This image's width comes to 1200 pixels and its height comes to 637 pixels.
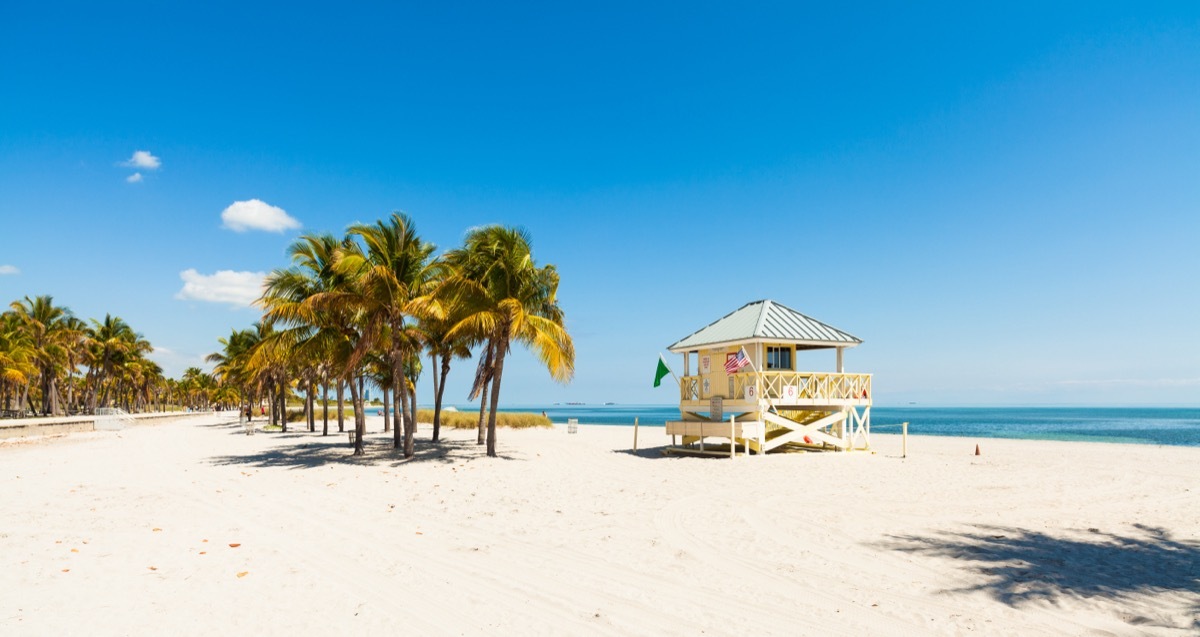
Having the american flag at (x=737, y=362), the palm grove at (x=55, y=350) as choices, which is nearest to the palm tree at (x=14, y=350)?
the palm grove at (x=55, y=350)

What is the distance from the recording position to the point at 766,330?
20.5 meters

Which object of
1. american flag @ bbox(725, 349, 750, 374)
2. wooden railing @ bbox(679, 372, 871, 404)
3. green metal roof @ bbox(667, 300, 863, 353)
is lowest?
wooden railing @ bbox(679, 372, 871, 404)

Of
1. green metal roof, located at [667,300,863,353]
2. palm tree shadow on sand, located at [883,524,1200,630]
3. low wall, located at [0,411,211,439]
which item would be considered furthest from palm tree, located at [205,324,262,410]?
palm tree shadow on sand, located at [883,524,1200,630]

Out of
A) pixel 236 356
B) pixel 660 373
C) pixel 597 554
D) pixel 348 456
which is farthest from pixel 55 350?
pixel 597 554


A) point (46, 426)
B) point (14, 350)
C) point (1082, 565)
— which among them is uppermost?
point (14, 350)

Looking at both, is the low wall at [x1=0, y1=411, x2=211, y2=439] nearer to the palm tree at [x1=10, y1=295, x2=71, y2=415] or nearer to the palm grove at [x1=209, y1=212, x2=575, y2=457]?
the palm tree at [x1=10, y1=295, x2=71, y2=415]

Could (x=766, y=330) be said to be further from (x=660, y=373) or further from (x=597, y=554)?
(x=597, y=554)

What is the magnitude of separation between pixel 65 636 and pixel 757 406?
17.4m

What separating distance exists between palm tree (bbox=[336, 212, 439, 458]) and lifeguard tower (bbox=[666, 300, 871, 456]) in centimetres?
902

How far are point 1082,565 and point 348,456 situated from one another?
18.1 m

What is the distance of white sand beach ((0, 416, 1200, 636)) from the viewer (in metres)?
5.51

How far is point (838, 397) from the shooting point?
21312 millimetres

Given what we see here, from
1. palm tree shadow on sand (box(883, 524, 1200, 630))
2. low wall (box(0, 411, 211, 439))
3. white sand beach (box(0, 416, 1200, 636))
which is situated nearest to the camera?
white sand beach (box(0, 416, 1200, 636))

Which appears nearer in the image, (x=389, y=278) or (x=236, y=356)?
(x=389, y=278)
